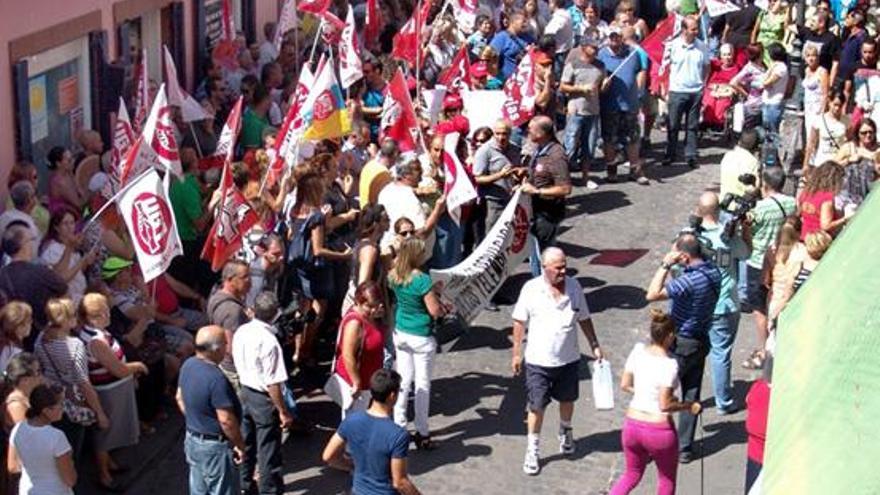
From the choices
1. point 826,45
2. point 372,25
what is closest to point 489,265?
point 372,25

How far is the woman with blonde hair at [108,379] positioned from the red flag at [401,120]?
418 centimetres

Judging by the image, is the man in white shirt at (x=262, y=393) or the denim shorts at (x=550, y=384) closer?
the man in white shirt at (x=262, y=393)

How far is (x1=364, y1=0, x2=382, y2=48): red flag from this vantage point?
17984 mm

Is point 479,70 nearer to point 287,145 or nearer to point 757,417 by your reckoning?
point 287,145

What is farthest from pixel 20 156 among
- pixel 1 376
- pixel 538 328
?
pixel 538 328

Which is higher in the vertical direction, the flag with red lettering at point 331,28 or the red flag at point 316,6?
the red flag at point 316,6

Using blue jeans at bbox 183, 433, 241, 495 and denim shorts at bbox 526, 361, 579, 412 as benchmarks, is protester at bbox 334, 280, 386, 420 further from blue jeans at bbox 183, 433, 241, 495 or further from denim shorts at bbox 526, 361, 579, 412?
denim shorts at bbox 526, 361, 579, 412

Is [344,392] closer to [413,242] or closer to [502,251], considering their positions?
[413,242]

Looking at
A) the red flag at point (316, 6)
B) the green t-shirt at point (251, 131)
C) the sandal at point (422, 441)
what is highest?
the red flag at point (316, 6)

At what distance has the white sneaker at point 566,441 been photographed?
1016 cm

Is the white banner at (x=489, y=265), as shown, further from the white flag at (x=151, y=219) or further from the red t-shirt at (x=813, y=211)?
the red t-shirt at (x=813, y=211)

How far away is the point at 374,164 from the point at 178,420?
298cm

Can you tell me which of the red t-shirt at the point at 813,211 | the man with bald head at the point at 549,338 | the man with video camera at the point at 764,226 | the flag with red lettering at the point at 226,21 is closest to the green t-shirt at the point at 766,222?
the man with video camera at the point at 764,226

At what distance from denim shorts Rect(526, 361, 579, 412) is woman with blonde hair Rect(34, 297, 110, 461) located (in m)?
2.78
